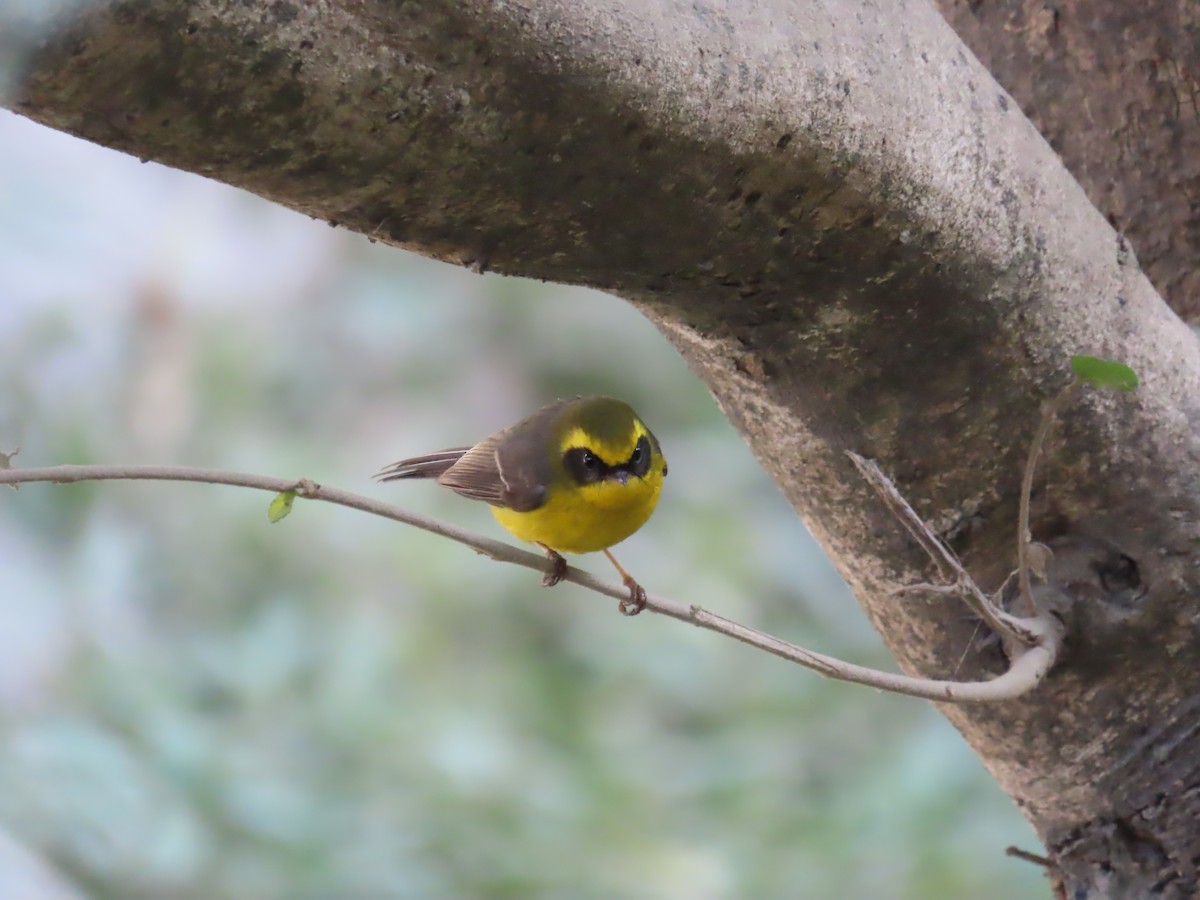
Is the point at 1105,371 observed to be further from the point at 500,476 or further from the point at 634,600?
the point at 500,476

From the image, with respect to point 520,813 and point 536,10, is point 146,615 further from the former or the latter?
point 536,10

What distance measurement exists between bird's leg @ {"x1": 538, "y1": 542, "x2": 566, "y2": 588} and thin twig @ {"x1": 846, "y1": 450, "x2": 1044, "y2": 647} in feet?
1.12

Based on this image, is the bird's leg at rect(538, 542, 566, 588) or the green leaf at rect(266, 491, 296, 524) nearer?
the green leaf at rect(266, 491, 296, 524)

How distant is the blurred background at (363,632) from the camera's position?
245 cm

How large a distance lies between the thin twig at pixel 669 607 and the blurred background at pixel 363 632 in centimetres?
140

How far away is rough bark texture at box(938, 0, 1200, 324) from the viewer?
62.3 inches

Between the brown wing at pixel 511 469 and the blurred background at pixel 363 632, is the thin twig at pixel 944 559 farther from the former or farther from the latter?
the blurred background at pixel 363 632

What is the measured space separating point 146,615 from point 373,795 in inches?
27.2

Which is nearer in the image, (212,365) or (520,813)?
(520,813)

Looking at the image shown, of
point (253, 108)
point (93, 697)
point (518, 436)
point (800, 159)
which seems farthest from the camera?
point (93, 697)

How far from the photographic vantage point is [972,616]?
1.41 m

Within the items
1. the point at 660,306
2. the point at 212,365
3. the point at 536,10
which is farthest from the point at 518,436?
the point at 212,365

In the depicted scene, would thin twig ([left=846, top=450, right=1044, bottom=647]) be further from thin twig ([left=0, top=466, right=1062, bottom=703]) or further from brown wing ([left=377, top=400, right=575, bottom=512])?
brown wing ([left=377, top=400, right=575, bottom=512])

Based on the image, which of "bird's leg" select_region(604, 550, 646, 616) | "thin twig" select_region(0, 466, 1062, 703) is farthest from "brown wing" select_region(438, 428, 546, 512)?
"thin twig" select_region(0, 466, 1062, 703)
